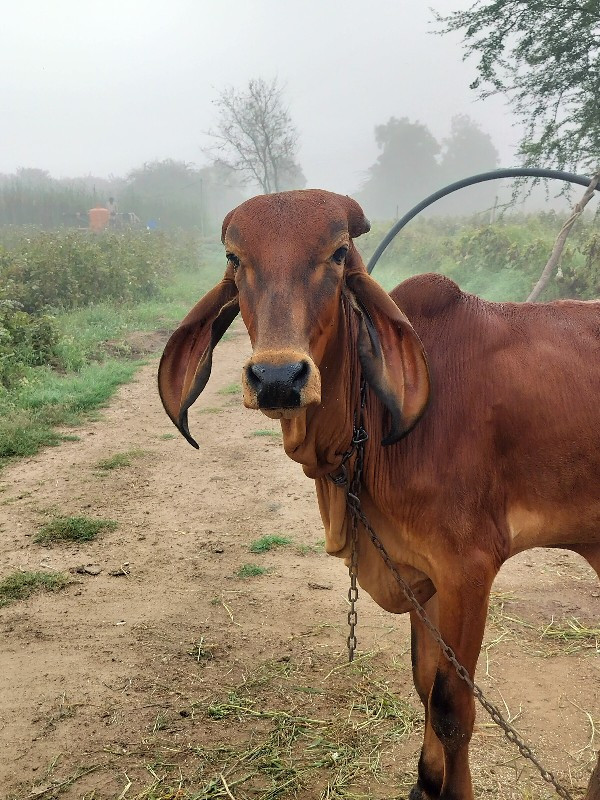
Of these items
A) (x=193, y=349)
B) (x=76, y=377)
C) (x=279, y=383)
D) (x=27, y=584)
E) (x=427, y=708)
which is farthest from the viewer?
(x=76, y=377)

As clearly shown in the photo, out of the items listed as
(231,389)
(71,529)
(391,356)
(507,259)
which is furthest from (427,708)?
(507,259)

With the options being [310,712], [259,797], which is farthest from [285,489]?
[259,797]

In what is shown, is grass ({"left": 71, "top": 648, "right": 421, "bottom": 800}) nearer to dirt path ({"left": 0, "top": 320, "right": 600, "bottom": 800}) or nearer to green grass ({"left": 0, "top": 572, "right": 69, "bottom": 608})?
dirt path ({"left": 0, "top": 320, "right": 600, "bottom": 800})

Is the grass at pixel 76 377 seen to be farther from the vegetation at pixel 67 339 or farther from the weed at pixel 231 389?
the weed at pixel 231 389

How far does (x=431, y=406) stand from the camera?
2184mm

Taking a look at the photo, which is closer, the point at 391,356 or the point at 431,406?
the point at 391,356

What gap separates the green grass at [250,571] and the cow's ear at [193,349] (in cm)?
219

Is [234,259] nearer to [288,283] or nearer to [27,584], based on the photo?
[288,283]

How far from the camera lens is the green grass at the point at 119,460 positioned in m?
6.00

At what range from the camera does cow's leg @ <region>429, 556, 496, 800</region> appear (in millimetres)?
2057

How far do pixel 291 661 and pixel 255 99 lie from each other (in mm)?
36617

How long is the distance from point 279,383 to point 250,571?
2942 millimetres

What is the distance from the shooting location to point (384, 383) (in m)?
2.00

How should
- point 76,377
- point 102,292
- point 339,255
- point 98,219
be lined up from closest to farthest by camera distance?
point 339,255
point 76,377
point 102,292
point 98,219
